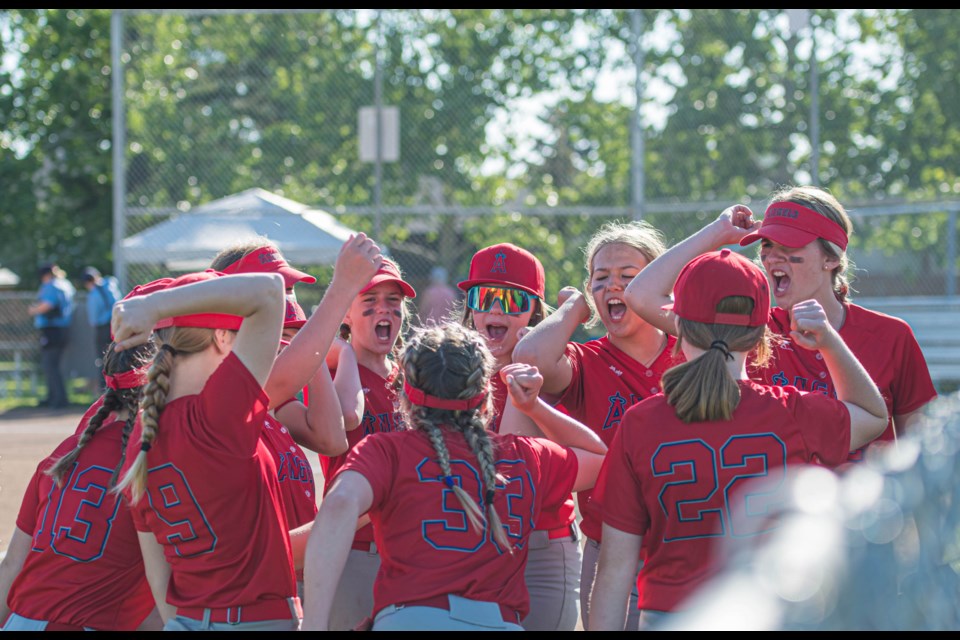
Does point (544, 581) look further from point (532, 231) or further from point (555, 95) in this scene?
point (555, 95)

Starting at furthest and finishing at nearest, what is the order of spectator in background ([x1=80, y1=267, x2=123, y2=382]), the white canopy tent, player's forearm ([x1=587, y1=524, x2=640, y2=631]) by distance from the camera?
spectator in background ([x1=80, y1=267, x2=123, y2=382]), the white canopy tent, player's forearm ([x1=587, y1=524, x2=640, y2=631])

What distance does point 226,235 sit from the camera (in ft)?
38.4

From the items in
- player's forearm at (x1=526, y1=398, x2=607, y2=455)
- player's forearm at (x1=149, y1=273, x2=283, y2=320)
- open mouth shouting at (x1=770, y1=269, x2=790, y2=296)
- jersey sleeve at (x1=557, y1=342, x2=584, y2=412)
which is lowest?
player's forearm at (x1=526, y1=398, x2=607, y2=455)

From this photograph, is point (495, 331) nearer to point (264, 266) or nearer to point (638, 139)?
point (264, 266)

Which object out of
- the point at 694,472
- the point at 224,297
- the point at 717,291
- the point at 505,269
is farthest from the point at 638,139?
the point at 224,297

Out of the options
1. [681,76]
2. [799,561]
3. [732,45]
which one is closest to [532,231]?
[681,76]

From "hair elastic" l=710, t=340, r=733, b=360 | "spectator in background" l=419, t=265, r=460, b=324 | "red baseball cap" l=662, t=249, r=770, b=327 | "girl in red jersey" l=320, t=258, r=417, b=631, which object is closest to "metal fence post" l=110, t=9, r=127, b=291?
"spectator in background" l=419, t=265, r=460, b=324

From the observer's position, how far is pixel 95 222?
1941cm

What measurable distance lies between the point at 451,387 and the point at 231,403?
0.61 m

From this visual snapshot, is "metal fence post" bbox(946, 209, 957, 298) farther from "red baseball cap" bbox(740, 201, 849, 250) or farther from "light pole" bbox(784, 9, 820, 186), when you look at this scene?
"red baseball cap" bbox(740, 201, 849, 250)

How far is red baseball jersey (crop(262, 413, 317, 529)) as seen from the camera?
326 centimetres

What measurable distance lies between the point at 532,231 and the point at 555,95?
3.07 m

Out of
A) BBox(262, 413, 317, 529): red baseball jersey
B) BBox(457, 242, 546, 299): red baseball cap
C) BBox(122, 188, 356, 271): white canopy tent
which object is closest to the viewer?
BBox(262, 413, 317, 529): red baseball jersey

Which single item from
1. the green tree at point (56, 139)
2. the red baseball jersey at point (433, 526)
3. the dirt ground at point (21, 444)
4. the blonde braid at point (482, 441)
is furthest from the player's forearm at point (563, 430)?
the green tree at point (56, 139)
